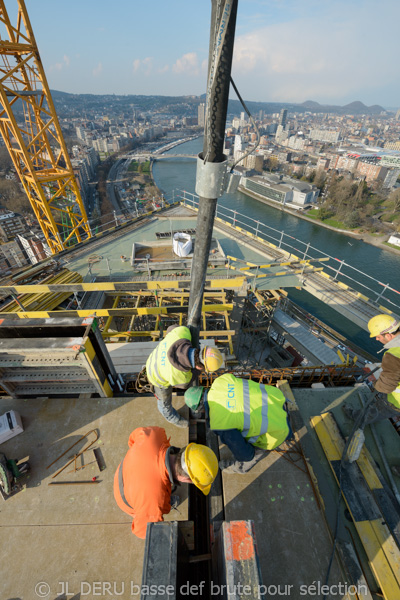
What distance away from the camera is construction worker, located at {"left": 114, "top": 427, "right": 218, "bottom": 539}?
10.00ft

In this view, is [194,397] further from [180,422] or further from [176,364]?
[180,422]

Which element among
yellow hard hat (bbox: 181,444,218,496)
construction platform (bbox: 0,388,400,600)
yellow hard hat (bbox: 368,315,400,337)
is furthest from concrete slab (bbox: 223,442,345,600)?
yellow hard hat (bbox: 368,315,400,337)

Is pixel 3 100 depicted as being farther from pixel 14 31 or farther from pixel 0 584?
pixel 0 584

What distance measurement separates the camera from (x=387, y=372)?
4.05 meters

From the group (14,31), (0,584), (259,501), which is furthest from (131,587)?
(14,31)

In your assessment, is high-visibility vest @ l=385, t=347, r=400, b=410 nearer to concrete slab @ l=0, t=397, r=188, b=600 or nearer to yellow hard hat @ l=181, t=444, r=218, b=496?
yellow hard hat @ l=181, t=444, r=218, b=496

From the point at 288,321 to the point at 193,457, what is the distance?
1198cm

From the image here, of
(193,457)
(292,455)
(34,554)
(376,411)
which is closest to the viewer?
(193,457)

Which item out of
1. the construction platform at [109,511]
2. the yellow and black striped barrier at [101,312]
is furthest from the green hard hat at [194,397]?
the yellow and black striped barrier at [101,312]

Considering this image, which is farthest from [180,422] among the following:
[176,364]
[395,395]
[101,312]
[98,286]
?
[98,286]

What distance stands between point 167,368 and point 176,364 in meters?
0.34

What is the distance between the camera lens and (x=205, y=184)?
2.88 metres

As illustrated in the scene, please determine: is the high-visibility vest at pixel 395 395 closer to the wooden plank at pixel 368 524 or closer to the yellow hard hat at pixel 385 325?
the yellow hard hat at pixel 385 325

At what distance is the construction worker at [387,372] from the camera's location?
4027 mm
